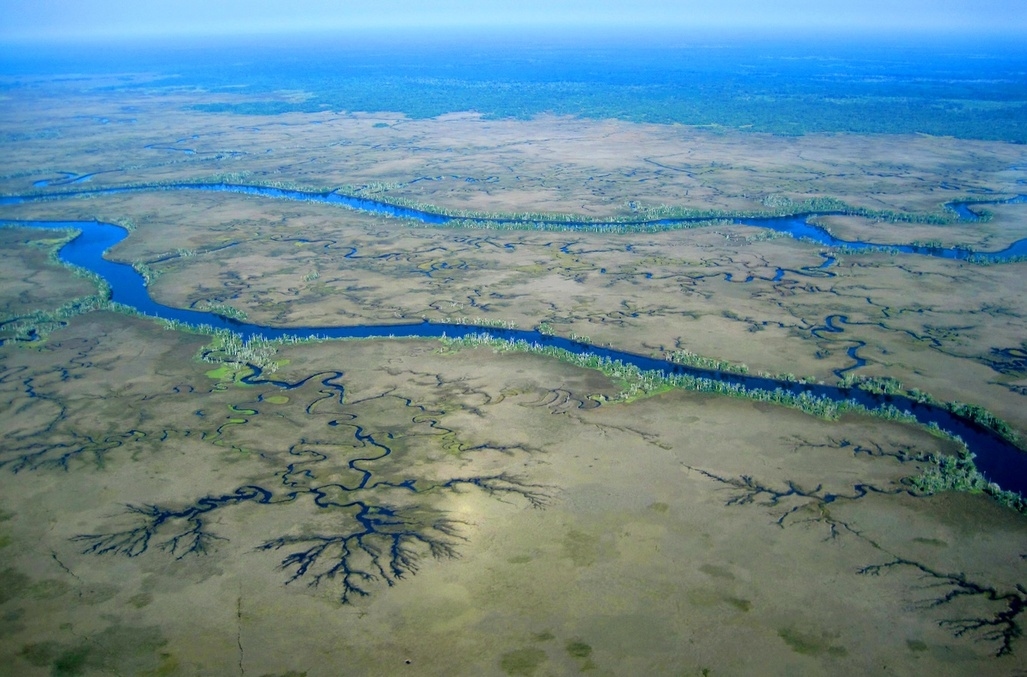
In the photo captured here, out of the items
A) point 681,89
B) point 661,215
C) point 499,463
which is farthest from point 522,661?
point 681,89

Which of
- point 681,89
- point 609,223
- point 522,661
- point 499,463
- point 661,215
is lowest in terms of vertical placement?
point 522,661

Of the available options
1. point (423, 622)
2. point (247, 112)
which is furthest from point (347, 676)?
point (247, 112)

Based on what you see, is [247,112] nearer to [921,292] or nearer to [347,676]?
[921,292]

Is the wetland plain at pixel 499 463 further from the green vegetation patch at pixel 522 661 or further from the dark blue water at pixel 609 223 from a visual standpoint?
the dark blue water at pixel 609 223

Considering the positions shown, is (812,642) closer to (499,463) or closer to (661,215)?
(499,463)

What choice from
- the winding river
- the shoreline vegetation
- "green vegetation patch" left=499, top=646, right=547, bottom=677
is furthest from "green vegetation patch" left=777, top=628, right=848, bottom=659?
the shoreline vegetation

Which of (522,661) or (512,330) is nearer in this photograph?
(522,661)

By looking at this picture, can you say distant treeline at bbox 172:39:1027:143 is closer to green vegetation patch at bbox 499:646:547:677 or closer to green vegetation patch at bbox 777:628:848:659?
green vegetation patch at bbox 777:628:848:659

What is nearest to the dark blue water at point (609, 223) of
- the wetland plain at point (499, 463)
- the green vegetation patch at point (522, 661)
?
the wetland plain at point (499, 463)
